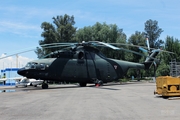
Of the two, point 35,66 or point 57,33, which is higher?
point 57,33

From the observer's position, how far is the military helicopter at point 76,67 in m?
29.3

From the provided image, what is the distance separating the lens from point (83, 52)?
3203cm

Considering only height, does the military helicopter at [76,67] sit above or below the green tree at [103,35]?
below

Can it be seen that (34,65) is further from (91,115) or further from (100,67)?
(91,115)

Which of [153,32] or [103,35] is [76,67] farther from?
[153,32]

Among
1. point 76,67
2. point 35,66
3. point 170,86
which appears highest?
point 35,66

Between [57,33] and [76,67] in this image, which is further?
[57,33]

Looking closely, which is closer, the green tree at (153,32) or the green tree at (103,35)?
the green tree at (103,35)

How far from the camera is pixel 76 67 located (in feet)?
103

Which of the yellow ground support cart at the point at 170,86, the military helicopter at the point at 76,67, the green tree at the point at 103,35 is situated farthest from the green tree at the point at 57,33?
the yellow ground support cart at the point at 170,86

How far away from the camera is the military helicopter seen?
2930cm

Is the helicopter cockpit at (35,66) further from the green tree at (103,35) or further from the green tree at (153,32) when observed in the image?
the green tree at (153,32)

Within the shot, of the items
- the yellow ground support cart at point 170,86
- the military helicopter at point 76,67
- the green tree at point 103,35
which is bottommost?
the yellow ground support cart at point 170,86

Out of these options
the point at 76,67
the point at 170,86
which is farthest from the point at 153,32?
the point at 170,86
